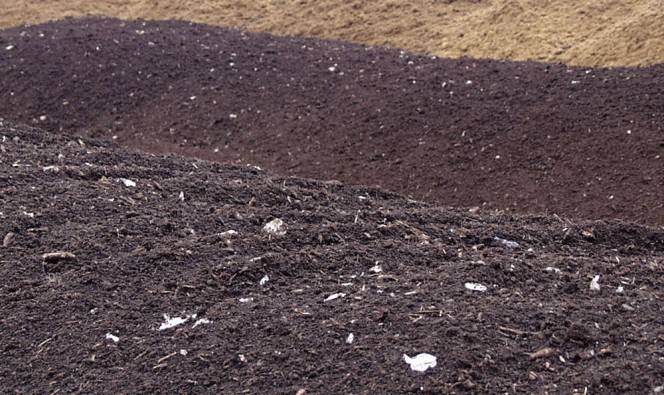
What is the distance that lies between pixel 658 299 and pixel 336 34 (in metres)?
8.38

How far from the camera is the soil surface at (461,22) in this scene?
30.0ft

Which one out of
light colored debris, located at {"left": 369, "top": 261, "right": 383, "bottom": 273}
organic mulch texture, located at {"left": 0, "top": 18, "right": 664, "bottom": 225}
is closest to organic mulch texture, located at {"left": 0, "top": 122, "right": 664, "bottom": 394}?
light colored debris, located at {"left": 369, "top": 261, "right": 383, "bottom": 273}

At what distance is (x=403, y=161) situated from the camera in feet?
23.0

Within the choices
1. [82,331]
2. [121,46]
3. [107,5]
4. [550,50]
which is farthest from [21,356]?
[107,5]

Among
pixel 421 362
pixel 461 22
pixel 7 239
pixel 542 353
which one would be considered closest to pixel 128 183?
pixel 7 239

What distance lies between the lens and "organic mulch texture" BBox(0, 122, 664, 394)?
298 centimetres

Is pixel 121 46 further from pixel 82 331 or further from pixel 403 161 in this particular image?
pixel 82 331

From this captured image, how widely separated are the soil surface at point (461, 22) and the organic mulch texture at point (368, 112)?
1.35m

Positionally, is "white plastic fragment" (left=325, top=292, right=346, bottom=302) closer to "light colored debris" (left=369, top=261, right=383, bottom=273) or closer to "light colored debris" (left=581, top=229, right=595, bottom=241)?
"light colored debris" (left=369, top=261, right=383, bottom=273)

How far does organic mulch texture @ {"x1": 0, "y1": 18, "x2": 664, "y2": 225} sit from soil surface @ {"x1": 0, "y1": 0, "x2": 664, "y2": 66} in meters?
1.35

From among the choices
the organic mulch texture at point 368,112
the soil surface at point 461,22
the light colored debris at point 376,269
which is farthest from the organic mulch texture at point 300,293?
the soil surface at point 461,22

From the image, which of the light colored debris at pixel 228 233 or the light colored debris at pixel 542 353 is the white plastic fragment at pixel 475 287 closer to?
the light colored debris at pixel 542 353

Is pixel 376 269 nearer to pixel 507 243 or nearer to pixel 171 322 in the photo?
pixel 507 243

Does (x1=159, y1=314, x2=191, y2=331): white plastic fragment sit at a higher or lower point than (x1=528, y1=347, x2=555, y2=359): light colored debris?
lower
